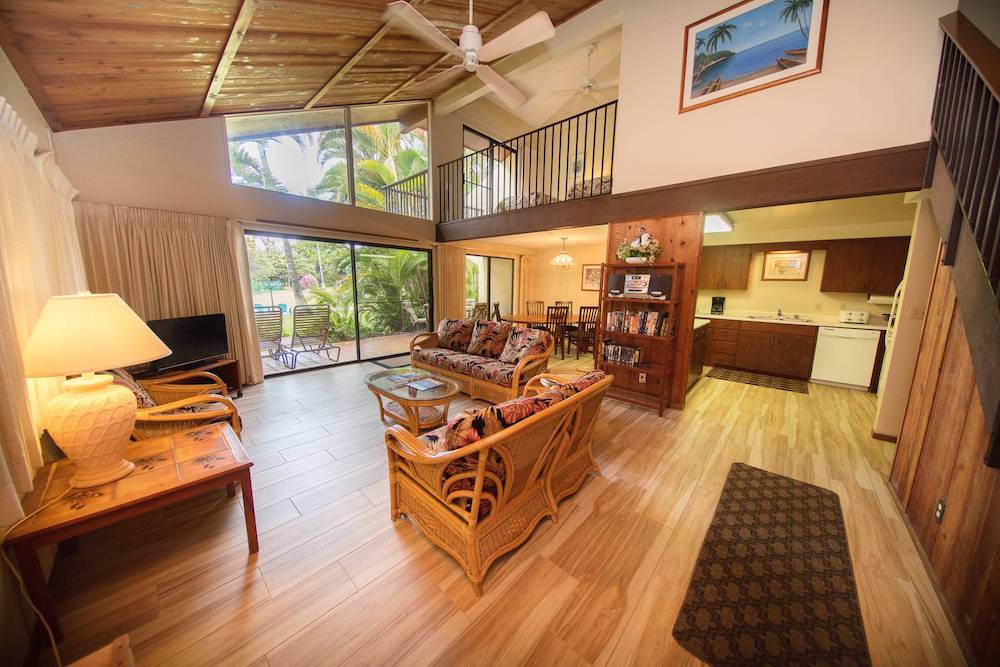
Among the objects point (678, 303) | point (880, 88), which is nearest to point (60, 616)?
point (678, 303)

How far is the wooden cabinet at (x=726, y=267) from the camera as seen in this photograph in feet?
17.1

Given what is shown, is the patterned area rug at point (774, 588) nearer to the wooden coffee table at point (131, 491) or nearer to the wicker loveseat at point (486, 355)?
the wicker loveseat at point (486, 355)

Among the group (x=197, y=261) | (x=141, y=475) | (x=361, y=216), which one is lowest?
(x=141, y=475)

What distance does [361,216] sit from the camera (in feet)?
17.1

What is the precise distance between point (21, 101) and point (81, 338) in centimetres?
230

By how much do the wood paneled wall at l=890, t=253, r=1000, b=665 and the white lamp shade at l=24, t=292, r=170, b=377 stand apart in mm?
3407

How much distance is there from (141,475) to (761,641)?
9.17 ft

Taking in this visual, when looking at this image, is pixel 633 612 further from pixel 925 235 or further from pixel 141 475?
pixel 925 235

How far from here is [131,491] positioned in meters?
1.38

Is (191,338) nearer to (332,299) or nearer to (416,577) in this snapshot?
(332,299)

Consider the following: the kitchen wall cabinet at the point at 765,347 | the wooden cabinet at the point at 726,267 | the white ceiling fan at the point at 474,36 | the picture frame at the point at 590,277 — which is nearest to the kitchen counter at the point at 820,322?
the kitchen wall cabinet at the point at 765,347

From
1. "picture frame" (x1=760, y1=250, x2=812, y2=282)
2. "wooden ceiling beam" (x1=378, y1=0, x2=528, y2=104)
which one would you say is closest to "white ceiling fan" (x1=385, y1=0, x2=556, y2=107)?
"wooden ceiling beam" (x1=378, y1=0, x2=528, y2=104)

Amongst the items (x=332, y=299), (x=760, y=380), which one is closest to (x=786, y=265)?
(x=760, y=380)

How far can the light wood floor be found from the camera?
4.19ft
